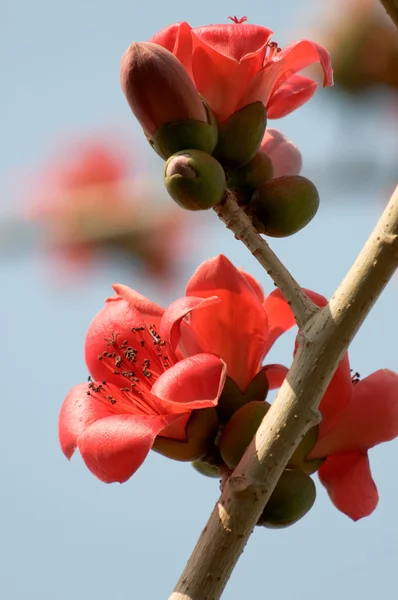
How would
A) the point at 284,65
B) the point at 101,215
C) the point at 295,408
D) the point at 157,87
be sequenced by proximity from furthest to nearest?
the point at 101,215, the point at 284,65, the point at 157,87, the point at 295,408

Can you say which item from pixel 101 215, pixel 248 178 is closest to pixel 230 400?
pixel 248 178

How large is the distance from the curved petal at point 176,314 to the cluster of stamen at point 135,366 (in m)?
0.08

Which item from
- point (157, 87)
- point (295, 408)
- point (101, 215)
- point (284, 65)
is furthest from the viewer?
point (101, 215)

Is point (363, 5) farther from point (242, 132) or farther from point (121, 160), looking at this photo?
point (242, 132)

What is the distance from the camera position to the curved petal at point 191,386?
40.6 inches

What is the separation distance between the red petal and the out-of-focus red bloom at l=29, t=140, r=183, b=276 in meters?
1.21

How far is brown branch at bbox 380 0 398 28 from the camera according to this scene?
0.93 meters

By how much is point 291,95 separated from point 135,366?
42 centimetres

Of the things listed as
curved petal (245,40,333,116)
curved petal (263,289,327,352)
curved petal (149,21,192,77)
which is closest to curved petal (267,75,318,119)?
curved petal (245,40,333,116)

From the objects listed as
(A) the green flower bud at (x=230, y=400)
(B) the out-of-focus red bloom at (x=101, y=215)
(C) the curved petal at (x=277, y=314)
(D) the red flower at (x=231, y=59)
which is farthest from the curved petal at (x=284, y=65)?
(B) the out-of-focus red bloom at (x=101, y=215)

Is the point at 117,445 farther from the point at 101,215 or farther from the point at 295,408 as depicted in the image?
the point at 101,215

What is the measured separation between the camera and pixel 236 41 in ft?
3.79

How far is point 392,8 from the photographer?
940 mm

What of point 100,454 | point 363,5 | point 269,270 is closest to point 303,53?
point 269,270
